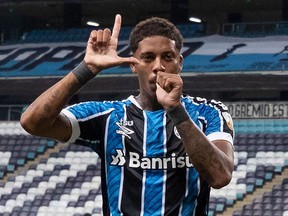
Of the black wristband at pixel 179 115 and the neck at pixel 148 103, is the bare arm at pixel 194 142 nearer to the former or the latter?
the black wristband at pixel 179 115

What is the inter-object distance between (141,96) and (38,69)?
20.9 m

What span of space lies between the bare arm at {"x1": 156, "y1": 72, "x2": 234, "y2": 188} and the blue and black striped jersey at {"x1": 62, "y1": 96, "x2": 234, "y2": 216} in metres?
0.28

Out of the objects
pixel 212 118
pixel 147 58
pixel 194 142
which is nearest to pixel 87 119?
pixel 147 58

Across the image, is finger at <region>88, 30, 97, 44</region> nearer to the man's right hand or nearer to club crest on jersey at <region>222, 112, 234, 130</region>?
the man's right hand

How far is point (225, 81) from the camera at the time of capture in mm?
22500

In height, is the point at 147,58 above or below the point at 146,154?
above

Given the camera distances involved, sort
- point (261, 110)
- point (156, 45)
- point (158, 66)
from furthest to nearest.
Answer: point (261, 110), point (156, 45), point (158, 66)

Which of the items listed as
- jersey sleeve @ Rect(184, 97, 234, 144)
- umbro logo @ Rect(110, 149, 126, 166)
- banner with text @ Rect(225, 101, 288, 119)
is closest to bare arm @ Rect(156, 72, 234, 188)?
jersey sleeve @ Rect(184, 97, 234, 144)

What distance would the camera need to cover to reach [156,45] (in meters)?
4.00

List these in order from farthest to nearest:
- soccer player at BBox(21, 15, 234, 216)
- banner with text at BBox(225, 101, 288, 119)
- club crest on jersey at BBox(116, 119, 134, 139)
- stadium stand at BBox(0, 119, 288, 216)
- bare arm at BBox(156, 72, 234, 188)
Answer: banner with text at BBox(225, 101, 288, 119), stadium stand at BBox(0, 119, 288, 216), club crest on jersey at BBox(116, 119, 134, 139), soccer player at BBox(21, 15, 234, 216), bare arm at BBox(156, 72, 234, 188)

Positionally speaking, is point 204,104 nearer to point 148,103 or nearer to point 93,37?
point 148,103

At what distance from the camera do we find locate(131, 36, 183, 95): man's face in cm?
392

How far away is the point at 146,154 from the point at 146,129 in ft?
0.44

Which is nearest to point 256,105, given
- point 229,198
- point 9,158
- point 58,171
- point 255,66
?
point 255,66
